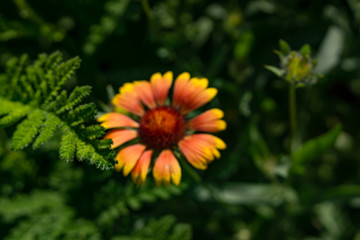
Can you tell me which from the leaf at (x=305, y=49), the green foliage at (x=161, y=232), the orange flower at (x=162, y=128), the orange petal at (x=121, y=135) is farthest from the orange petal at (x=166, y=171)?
the leaf at (x=305, y=49)

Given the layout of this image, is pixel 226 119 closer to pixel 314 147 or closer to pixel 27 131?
pixel 314 147

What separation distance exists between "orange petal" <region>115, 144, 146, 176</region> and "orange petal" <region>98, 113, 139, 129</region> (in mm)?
73

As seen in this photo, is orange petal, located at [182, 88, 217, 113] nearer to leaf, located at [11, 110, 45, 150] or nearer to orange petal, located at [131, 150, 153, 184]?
orange petal, located at [131, 150, 153, 184]

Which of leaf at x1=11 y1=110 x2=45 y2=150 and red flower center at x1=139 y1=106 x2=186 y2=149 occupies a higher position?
red flower center at x1=139 y1=106 x2=186 y2=149

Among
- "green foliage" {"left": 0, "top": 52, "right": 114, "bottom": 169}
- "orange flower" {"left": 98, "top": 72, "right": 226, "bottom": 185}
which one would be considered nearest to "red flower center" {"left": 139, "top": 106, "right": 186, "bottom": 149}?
"orange flower" {"left": 98, "top": 72, "right": 226, "bottom": 185}

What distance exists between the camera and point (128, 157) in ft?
3.23

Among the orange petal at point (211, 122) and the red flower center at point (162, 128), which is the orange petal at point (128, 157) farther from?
the orange petal at point (211, 122)

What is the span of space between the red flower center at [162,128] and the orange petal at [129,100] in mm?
37

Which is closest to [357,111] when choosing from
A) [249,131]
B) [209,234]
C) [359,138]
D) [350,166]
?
[359,138]

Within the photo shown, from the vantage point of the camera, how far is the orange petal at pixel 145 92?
1132mm

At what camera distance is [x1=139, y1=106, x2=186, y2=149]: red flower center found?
3.49 ft

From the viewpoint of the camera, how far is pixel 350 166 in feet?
5.98

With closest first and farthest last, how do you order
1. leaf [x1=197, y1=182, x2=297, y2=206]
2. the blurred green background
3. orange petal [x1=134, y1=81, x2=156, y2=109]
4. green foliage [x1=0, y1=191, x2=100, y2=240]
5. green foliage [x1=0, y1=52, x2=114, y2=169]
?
green foliage [x1=0, y1=52, x2=114, y2=169]
orange petal [x1=134, y1=81, x2=156, y2=109]
green foliage [x1=0, y1=191, x2=100, y2=240]
the blurred green background
leaf [x1=197, y1=182, x2=297, y2=206]

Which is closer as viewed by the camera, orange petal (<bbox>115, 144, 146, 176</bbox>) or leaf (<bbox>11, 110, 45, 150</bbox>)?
leaf (<bbox>11, 110, 45, 150</bbox>)
